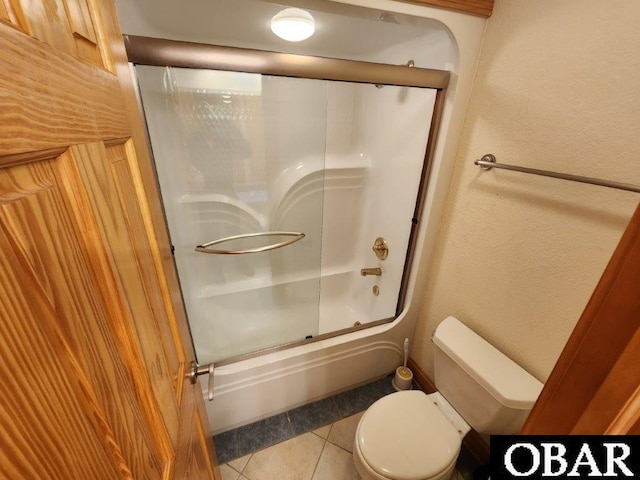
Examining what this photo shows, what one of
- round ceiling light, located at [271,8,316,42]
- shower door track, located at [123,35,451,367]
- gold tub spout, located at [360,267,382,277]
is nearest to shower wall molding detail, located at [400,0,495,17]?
shower door track, located at [123,35,451,367]

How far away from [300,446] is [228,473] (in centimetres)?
34

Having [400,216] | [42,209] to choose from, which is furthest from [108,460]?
[400,216]

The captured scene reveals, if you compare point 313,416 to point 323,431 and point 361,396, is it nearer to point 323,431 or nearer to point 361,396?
point 323,431

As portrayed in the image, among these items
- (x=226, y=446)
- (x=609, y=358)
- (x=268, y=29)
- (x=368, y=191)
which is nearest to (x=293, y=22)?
(x=268, y=29)

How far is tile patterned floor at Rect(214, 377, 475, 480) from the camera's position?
4.02 feet

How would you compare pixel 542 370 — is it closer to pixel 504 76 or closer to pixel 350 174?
pixel 504 76

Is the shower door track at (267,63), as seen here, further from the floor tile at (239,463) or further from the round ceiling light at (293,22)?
the floor tile at (239,463)

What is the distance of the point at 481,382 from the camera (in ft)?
3.20

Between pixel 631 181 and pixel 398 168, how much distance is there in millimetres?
985

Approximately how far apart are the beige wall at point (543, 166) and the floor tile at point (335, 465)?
876 millimetres

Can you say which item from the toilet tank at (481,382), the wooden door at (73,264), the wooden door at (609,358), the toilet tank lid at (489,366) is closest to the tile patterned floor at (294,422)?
the toilet tank at (481,382)

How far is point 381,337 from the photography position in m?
1.49

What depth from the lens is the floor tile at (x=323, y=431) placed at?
1.37 meters

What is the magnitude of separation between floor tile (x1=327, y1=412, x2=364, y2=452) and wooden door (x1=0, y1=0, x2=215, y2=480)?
1106 millimetres
